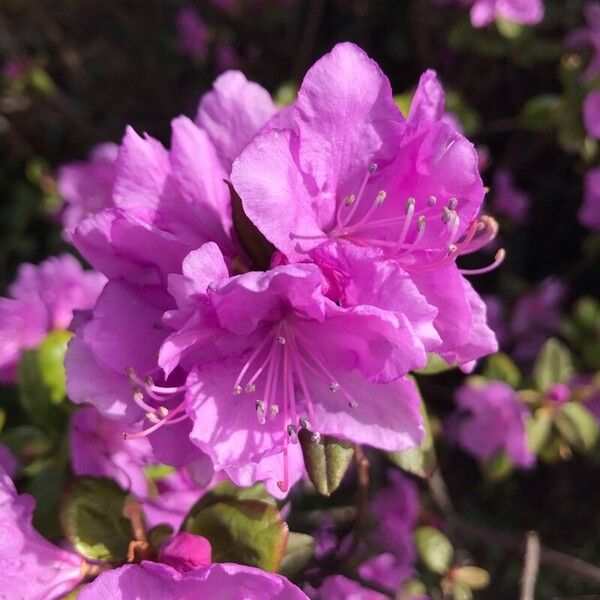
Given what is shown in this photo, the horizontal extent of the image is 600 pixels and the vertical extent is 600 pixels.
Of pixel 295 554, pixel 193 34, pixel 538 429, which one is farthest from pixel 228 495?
pixel 193 34

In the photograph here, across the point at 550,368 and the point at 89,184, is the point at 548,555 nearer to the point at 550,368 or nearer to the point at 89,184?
the point at 550,368

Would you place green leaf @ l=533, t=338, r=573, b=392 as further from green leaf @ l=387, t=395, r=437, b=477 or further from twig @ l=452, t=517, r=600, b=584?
green leaf @ l=387, t=395, r=437, b=477

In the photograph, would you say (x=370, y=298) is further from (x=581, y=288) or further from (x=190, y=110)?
(x=190, y=110)

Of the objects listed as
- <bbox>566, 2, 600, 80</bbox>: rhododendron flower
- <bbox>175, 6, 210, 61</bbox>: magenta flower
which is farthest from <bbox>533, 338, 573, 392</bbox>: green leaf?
<bbox>175, 6, 210, 61</bbox>: magenta flower

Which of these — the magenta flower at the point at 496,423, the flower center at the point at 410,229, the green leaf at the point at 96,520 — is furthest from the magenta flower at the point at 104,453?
the magenta flower at the point at 496,423

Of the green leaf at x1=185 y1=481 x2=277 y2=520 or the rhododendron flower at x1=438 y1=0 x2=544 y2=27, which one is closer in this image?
the green leaf at x1=185 y1=481 x2=277 y2=520

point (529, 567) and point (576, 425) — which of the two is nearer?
point (529, 567)

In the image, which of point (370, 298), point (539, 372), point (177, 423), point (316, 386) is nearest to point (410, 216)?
point (370, 298)
